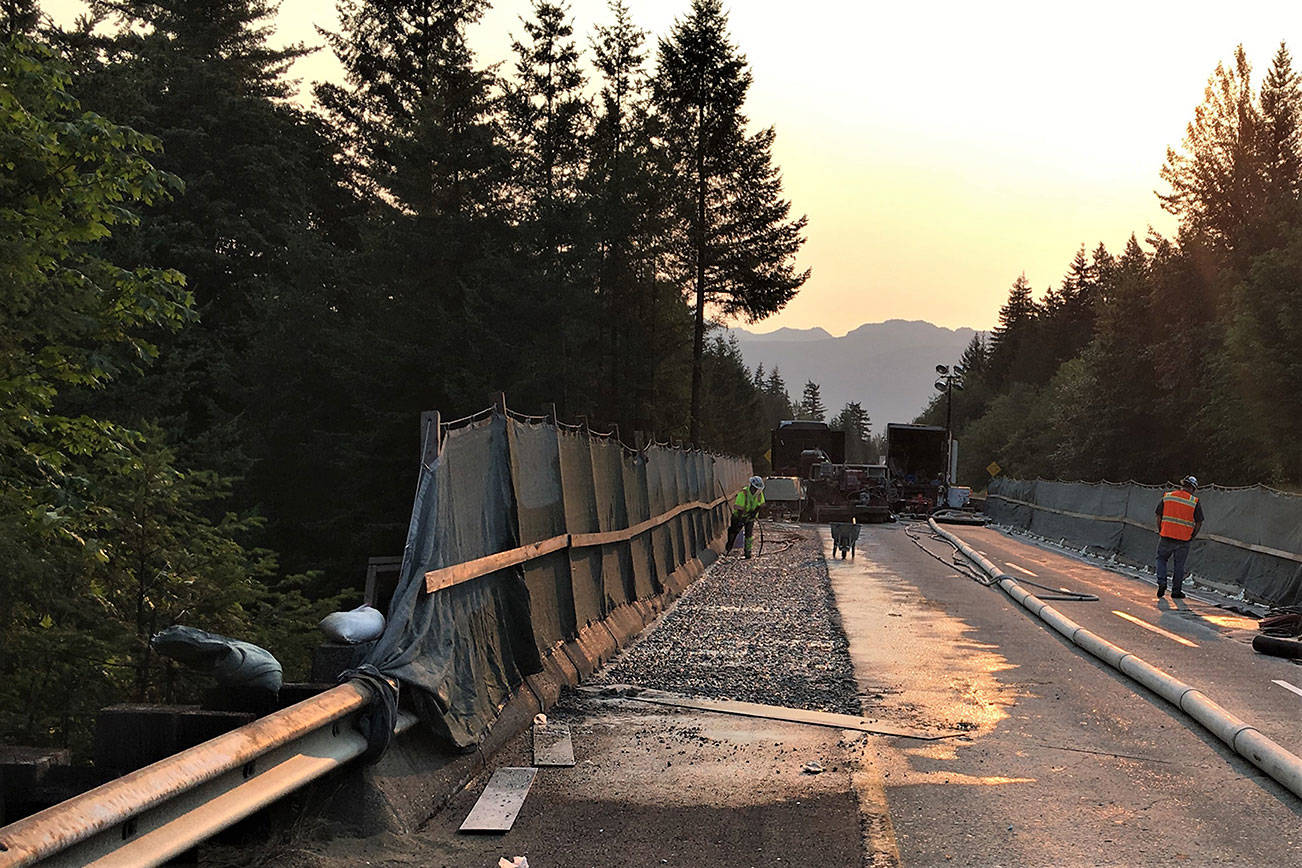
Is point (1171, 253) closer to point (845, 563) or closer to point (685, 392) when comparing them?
point (685, 392)

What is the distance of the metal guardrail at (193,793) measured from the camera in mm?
3518

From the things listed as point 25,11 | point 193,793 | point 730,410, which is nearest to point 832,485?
point 25,11

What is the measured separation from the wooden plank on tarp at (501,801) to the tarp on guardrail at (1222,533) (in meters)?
15.2

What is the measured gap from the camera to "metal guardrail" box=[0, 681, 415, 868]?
3518 millimetres

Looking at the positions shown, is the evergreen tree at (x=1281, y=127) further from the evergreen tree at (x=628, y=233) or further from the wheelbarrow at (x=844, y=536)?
the wheelbarrow at (x=844, y=536)

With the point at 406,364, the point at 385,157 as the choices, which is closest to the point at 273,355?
the point at 406,364

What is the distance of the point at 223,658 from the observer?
5789 millimetres

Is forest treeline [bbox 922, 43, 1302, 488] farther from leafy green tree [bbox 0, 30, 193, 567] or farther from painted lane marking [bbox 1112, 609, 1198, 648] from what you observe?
leafy green tree [bbox 0, 30, 193, 567]

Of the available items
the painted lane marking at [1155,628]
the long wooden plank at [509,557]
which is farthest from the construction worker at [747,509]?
the long wooden plank at [509,557]

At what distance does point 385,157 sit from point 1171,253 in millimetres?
41803

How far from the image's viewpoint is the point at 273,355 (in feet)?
147

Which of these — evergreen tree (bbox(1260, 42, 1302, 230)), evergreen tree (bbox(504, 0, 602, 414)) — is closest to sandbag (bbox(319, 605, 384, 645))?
evergreen tree (bbox(504, 0, 602, 414))

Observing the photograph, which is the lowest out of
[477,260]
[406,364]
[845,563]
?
[845,563]

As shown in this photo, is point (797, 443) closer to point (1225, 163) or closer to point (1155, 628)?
point (1225, 163)
